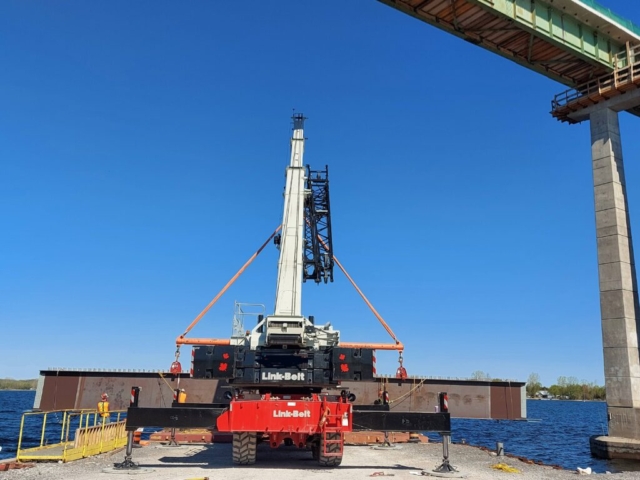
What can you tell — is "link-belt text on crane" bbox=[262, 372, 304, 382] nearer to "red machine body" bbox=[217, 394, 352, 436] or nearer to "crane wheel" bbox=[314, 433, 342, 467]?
"red machine body" bbox=[217, 394, 352, 436]

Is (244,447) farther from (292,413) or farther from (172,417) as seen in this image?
(172,417)

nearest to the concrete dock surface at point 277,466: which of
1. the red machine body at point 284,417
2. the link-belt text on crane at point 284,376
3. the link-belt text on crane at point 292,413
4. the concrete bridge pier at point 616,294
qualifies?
the red machine body at point 284,417

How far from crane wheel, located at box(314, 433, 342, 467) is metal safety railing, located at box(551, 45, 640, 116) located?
23788 mm

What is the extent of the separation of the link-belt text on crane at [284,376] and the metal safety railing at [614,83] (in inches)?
922

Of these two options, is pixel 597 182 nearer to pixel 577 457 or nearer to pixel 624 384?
pixel 624 384

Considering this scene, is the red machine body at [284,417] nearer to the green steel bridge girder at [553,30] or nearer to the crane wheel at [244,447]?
the crane wheel at [244,447]

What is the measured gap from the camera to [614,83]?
26734 millimetres

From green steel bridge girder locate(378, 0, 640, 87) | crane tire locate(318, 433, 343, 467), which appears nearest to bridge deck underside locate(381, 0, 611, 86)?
green steel bridge girder locate(378, 0, 640, 87)

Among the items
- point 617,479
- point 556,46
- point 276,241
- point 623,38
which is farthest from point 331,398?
point 623,38

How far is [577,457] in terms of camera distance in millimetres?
26266

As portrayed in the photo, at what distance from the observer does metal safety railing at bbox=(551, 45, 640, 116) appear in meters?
26.4

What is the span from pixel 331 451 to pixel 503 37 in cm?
2294

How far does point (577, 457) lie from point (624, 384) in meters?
4.97

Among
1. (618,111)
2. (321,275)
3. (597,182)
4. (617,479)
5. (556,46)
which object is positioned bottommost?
(617,479)
